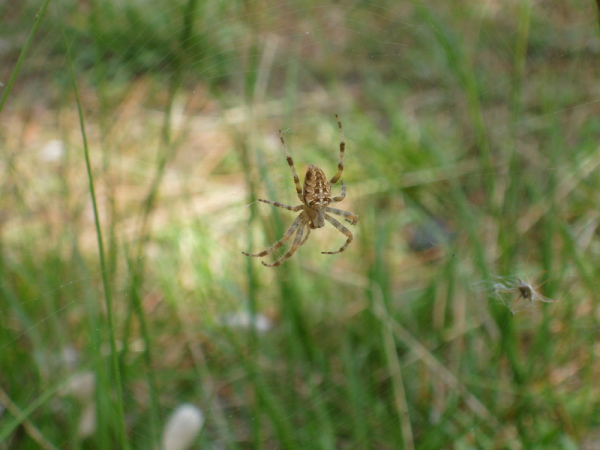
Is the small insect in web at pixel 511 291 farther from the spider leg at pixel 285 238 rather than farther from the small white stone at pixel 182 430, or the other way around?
the small white stone at pixel 182 430

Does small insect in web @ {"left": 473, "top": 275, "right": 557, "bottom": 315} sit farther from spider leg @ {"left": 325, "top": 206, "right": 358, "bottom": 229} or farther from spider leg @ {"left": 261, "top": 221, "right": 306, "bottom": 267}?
spider leg @ {"left": 261, "top": 221, "right": 306, "bottom": 267}

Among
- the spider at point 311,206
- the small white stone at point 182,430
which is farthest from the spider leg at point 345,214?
the small white stone at point 182,430

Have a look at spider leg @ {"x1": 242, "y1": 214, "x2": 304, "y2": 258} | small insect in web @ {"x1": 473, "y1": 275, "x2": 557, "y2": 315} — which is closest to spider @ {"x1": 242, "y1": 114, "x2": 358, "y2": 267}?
spider leg @ {"x1": 242, "y1": 214, "x2": 304, "y2": 258}

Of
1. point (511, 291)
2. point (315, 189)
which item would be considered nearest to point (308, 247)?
point (315, 189)

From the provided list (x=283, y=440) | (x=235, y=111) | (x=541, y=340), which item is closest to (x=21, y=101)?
(x=235, y=111)

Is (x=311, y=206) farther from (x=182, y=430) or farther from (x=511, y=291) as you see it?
(x=182, y=430)

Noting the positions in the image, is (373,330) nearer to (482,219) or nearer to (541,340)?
(541,340)
